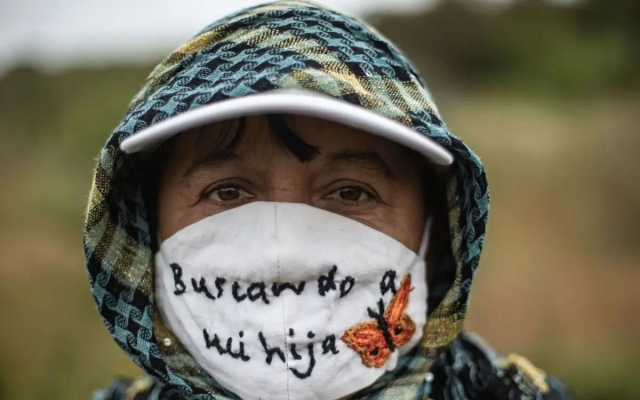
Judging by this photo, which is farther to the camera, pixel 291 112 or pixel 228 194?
pixel 228 194

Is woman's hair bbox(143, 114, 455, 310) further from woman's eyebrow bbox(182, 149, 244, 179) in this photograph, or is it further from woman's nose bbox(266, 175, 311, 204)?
woman's nose bbox(266, 175, 311, 204)

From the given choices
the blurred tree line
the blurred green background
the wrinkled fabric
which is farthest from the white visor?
the blurred tree line

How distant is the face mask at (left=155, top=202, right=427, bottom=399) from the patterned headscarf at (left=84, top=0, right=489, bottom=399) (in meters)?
0.08

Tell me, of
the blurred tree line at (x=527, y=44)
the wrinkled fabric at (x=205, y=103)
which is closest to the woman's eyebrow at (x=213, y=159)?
the wrinkled fabric at (x=205, y=103)

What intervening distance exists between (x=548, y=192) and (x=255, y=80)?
3345mm

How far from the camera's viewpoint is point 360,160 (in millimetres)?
1073

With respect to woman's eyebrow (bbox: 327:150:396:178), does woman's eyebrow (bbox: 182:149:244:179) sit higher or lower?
higher

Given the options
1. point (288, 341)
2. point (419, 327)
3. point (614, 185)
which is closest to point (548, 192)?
point (614, 185)

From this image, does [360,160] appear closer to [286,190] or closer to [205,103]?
[286,190]

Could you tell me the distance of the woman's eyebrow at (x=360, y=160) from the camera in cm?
105

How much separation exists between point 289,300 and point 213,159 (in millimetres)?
309

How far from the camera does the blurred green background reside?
10.8 feet

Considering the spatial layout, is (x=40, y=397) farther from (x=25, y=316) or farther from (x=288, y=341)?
(x=288, y=341)

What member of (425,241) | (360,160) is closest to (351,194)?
(360,160)
